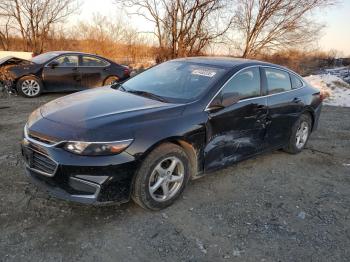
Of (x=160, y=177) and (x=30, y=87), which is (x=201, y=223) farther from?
(x=30, y=87)

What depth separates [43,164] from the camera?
315 centimetres

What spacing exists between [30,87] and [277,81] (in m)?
7.52

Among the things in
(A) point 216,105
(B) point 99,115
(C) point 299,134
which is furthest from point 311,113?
(B) point 99,115

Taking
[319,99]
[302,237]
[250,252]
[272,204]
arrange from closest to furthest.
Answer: [250,252] → [302,237] → [272,204] → [319,99]

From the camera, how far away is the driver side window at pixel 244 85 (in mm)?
4016

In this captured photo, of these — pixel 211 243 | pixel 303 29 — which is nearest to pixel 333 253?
pixel 211 243

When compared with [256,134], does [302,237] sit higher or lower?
lower

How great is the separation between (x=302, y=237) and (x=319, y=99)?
330 centimetres

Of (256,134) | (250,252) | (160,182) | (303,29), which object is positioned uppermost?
(303,29)

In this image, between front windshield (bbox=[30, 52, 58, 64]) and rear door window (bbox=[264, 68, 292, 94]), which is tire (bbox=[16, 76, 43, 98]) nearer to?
front windshield (bbox=[30, 52, 58, 64])

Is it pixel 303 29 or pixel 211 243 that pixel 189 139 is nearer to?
pixel 211 243

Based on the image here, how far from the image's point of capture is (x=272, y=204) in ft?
12.7

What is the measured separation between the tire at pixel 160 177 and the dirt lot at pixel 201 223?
15 cm

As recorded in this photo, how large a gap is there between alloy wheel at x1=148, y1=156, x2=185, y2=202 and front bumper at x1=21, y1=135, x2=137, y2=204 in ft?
1.08
